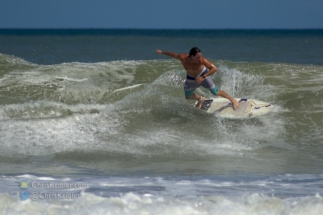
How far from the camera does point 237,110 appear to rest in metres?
9.45

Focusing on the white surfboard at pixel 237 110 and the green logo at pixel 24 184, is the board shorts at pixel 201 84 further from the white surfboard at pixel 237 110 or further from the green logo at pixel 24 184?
the green logo at pixel 24 184

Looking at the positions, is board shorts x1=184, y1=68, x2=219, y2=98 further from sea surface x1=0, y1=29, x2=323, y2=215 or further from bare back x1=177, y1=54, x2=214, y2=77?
sea surface x1=0, y1=29, x2=323, y2=215

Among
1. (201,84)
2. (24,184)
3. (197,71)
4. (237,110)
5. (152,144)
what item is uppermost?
(197,71)

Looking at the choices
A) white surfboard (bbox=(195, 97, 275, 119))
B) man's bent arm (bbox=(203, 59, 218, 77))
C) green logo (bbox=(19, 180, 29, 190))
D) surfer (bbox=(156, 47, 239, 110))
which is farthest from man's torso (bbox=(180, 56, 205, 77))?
green logo (bbox=(19, 180, 29, 190))

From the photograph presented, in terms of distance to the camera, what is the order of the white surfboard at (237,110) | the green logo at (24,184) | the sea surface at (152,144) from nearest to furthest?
the sea surface at (152,144), the green logo at (24,184), the white surfboard at (237,110)

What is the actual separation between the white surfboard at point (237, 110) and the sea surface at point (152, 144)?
0.13 metres

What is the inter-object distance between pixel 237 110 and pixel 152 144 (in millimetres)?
1934

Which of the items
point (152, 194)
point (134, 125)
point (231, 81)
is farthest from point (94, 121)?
point (152, 194)

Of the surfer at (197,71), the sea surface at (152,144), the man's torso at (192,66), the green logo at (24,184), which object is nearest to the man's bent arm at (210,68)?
the surfer at (197,71)

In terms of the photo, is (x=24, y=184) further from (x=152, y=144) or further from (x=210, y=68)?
(x=210, y=68)

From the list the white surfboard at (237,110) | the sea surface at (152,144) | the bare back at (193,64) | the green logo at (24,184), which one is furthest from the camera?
the white surfboard at (237,110)

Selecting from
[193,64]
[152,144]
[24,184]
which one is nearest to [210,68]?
[193,64]

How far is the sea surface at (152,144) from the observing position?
4.73 meters

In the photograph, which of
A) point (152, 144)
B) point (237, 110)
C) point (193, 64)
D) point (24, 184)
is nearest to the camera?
point (24, 184)
